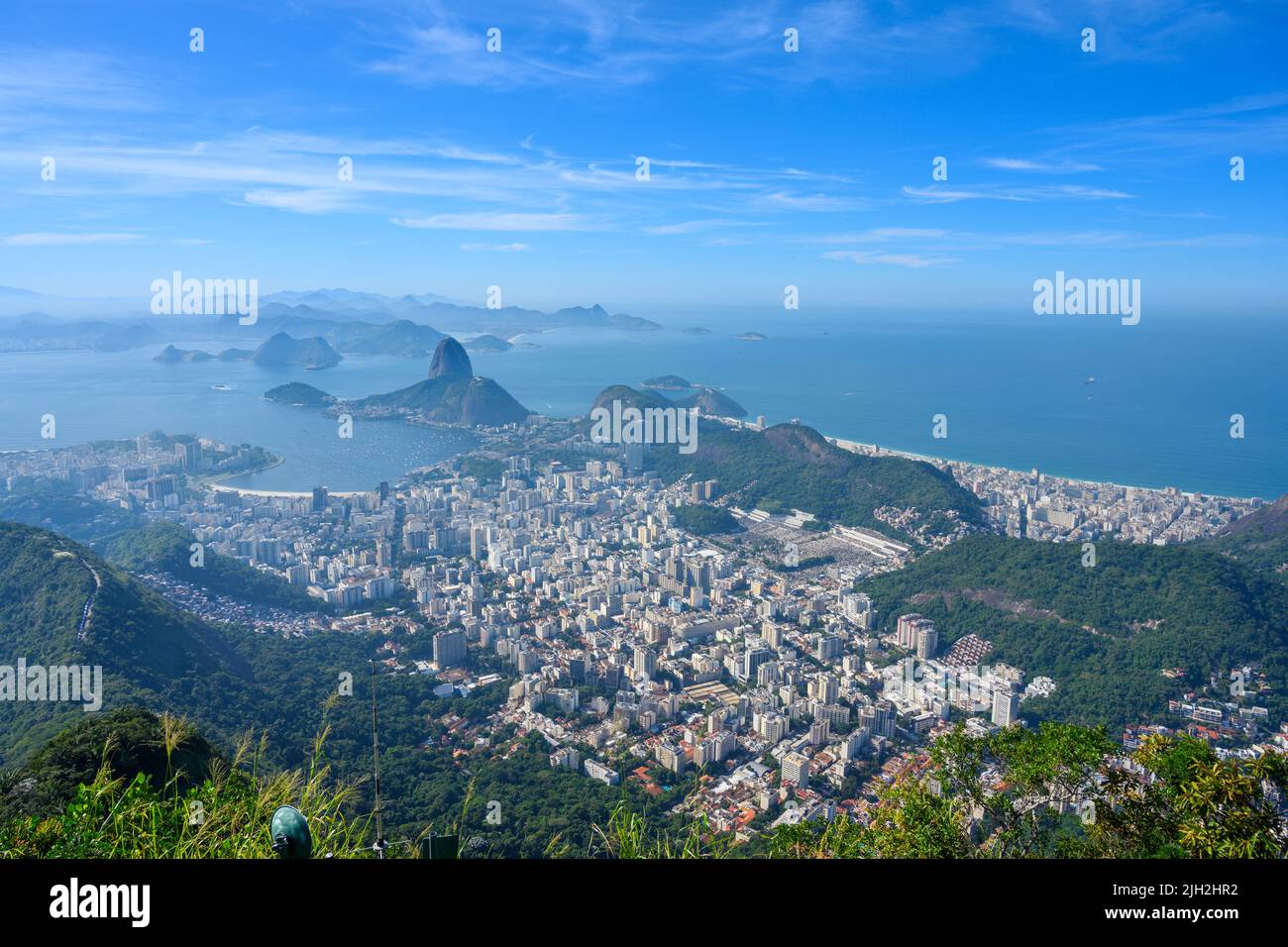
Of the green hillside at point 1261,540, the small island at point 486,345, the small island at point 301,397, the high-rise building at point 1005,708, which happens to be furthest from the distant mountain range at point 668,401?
the small island at point 486,345

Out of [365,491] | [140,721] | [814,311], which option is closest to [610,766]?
[140,721]

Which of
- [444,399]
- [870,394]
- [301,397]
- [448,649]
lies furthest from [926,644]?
[301,397]

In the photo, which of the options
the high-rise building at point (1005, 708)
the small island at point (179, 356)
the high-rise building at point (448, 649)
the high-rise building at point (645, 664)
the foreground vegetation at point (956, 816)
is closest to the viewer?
the foreground vegetation at point (956, 816)

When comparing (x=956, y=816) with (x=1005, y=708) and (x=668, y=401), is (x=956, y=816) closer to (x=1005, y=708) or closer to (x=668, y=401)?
(x=1005, y=708)

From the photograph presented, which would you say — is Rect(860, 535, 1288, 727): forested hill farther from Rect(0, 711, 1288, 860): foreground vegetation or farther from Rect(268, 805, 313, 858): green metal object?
Rect(268, 805, 313, 858): green metal object

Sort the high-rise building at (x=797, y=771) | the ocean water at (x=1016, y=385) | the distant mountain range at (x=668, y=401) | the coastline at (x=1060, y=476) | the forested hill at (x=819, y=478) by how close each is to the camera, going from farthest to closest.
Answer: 1. the distant mountain range at (x=668, y=401)
2. the ocean water at (x=1016, y=385)
3. the coastline at (x=1060, y=476)
4. the forested hill at (x=819, y=478)
5. the high-rise building at (x=797, y=771)

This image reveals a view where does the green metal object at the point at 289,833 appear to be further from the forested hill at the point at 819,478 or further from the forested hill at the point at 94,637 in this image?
the forested hill at the point at 819,478

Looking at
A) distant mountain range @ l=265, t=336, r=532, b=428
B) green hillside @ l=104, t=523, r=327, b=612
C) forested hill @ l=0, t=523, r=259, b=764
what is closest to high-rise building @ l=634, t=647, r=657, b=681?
forested hill @ l=0, t=523, r=259, b=764
